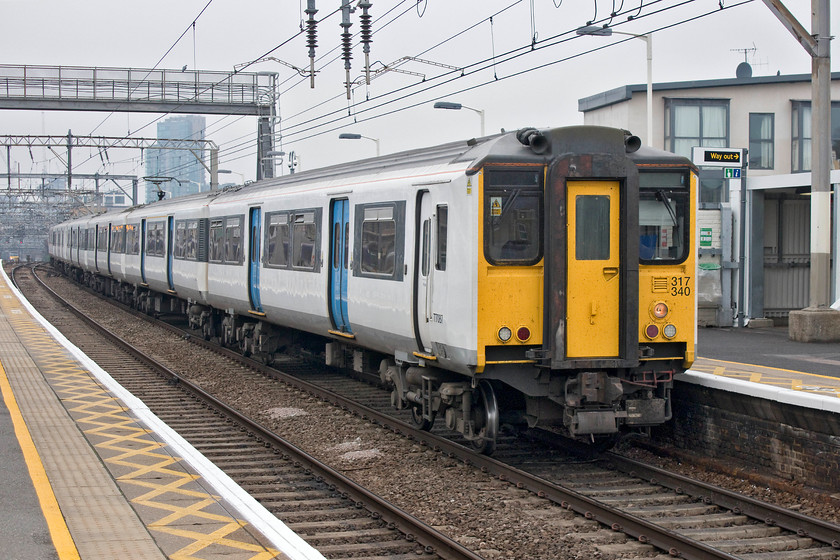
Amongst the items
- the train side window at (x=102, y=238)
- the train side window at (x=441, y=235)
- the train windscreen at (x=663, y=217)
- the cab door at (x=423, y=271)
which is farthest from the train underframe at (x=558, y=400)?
the train side window at (x=102, y=238)

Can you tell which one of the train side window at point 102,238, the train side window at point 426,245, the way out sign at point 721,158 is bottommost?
the train side window at point 426,245

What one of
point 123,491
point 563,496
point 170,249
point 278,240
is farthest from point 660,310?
point 170,249

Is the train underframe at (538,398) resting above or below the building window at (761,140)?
below

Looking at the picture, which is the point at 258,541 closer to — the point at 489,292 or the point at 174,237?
the point at 489,292

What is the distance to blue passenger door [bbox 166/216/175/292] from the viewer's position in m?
24.4

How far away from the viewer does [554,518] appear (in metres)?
8.23

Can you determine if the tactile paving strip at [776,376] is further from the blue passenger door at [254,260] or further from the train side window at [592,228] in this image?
the blue passenger door at [254,260]

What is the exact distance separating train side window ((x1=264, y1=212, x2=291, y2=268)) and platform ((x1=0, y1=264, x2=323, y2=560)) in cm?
378

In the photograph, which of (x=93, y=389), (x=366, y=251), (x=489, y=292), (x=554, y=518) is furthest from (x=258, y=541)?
(x=93, y=389)

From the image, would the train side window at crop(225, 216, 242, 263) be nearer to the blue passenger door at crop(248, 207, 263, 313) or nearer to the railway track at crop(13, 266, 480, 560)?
the blue passenger door at crop(248, 207, 263, 313)

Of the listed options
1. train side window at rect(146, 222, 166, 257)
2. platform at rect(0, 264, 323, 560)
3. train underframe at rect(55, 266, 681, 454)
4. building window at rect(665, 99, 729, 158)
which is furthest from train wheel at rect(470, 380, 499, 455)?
building window at rect(665, 99, 729, 158)

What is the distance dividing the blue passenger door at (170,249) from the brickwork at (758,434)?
1590 cm

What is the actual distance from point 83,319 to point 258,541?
23084 mm

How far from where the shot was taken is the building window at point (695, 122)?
27984 mm
